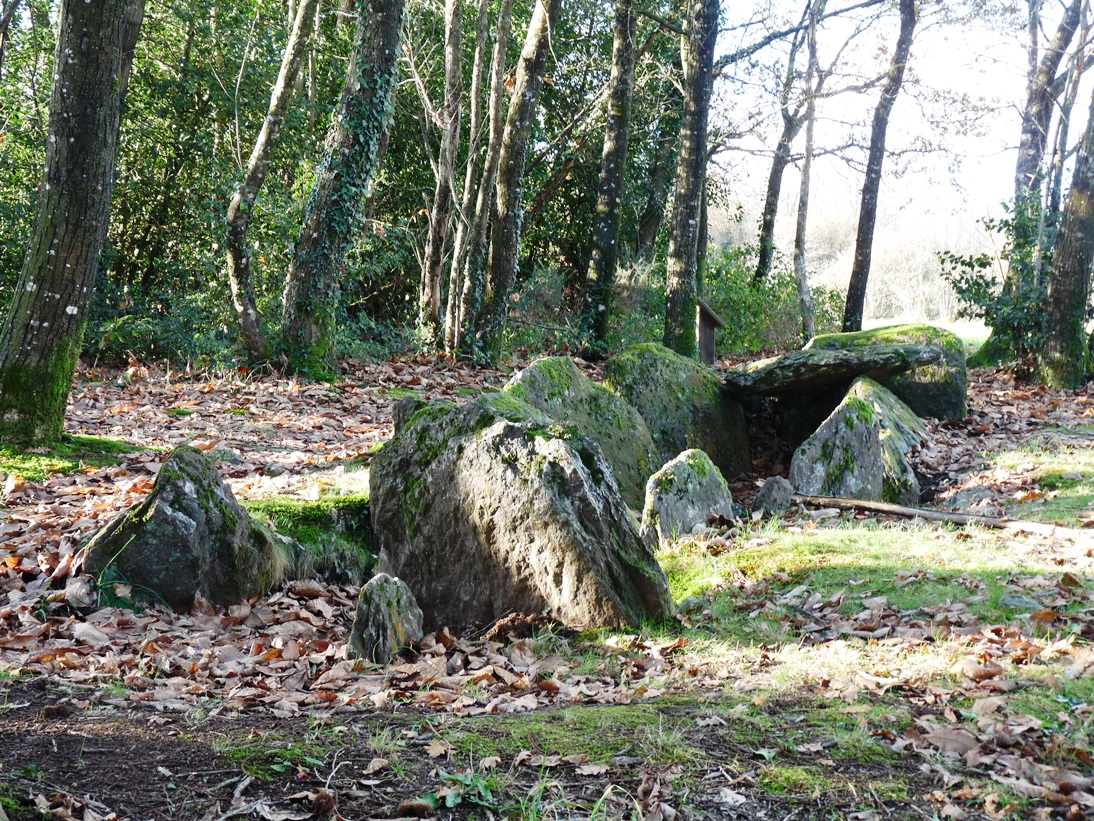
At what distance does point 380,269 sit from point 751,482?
966cm

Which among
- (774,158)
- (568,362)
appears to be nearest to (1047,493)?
(568,362)

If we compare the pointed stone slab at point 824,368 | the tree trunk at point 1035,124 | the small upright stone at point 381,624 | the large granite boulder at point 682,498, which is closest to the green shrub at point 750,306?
the tree trunk at point 1035,124

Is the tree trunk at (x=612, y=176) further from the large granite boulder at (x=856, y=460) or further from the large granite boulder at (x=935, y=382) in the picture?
the large granite boulder at (x=856, y=460)

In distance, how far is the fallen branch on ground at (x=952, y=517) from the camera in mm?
6459

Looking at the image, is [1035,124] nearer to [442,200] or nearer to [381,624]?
[442,200]

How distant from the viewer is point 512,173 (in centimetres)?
1463

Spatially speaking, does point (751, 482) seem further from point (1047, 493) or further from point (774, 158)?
point (774, 158)

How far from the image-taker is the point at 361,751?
10.8 ft

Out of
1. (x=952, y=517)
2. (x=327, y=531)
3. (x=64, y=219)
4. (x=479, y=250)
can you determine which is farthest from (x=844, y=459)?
(x=479, y=250)

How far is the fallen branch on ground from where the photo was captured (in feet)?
21.2

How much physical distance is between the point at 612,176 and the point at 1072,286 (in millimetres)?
8285

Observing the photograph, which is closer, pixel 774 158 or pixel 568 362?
pixel 568 362

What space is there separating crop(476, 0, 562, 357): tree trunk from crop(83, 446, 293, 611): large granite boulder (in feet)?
31.2

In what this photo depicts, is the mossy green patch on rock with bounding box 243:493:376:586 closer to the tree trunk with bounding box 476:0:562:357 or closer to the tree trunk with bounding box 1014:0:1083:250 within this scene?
the tree trunk with bounding box 476:0:562:357
